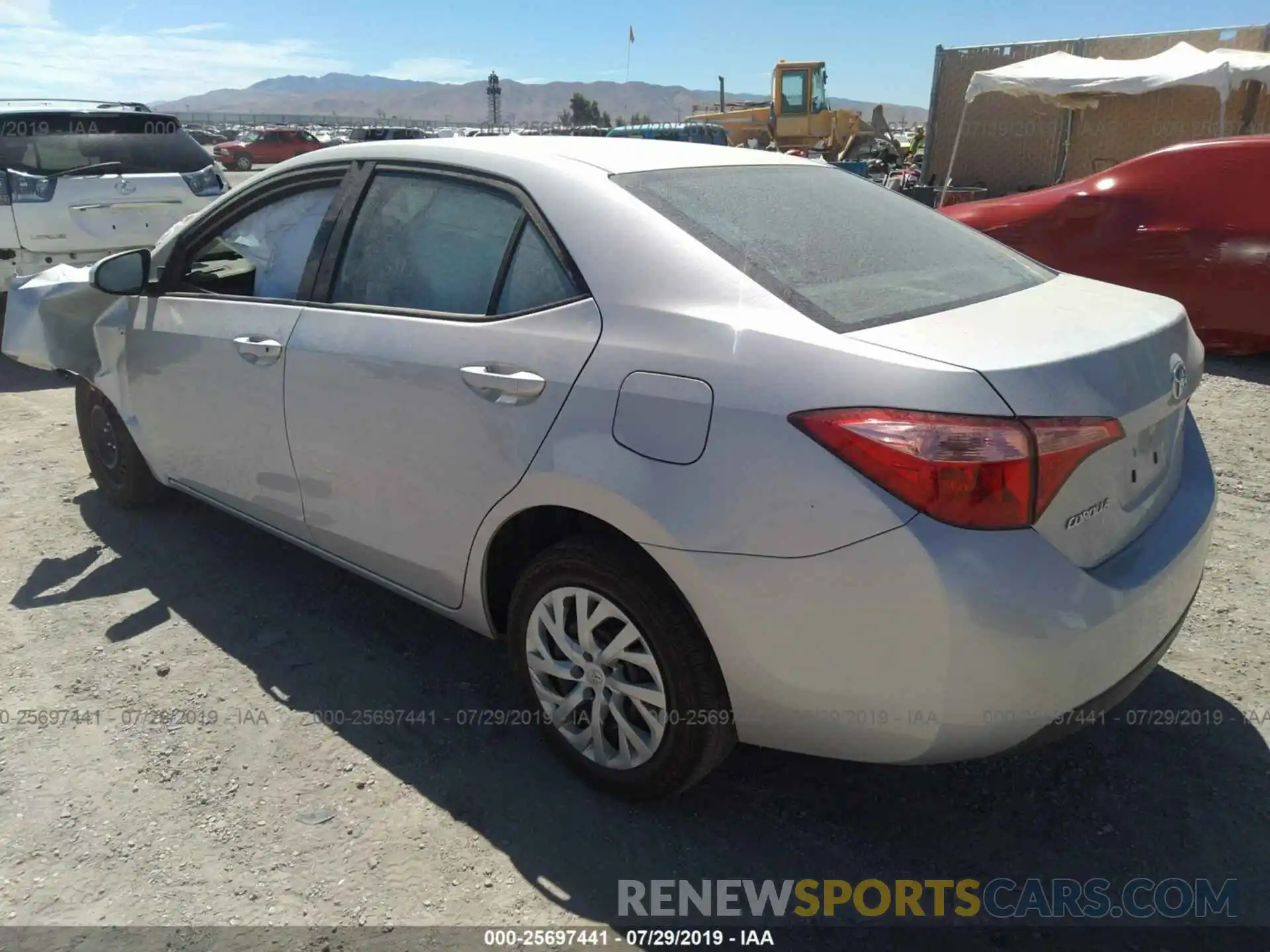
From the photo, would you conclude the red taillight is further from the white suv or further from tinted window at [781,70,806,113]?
tinted window at [781,70,806,113]

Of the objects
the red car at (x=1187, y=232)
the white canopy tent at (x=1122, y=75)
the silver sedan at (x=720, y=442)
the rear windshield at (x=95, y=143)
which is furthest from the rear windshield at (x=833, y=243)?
the white canopy tent at (x=1122, y=75)

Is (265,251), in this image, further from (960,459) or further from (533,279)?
(960,459)

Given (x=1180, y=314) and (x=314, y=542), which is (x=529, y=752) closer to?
(x=314, y=542)

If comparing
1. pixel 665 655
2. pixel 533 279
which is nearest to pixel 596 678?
pixel 665 655

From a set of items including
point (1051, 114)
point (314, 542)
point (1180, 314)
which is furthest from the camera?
point (1051, 114)

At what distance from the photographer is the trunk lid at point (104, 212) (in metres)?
6.64

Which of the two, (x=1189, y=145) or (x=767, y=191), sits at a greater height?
(x=1189, y=145)

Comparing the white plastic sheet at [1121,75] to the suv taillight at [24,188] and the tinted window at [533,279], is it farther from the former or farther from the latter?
the tinted window at [533,279]

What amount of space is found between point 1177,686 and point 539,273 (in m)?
2.33

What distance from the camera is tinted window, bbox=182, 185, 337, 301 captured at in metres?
3.17

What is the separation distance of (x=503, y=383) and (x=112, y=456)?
288 centimetres

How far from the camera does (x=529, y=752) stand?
2766 mm

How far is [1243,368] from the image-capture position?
257 inches

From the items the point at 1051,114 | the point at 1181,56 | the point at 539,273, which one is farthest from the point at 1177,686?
the point at 1051,114
